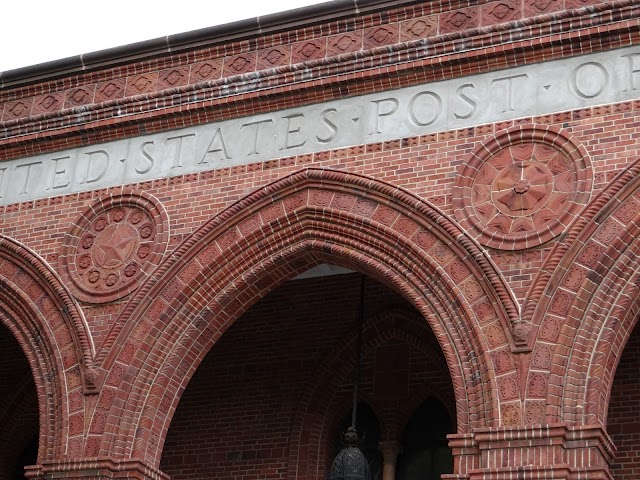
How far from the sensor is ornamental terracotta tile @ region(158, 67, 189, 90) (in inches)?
504

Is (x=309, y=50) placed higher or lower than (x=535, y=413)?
higher

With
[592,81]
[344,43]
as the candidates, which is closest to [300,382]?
[344,43]

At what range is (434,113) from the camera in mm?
11422

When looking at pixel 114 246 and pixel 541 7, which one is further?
pixel 114 246

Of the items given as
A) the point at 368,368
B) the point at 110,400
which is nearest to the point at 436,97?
the point at 368,368

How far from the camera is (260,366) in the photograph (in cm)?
1377

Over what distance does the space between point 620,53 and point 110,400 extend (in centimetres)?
572

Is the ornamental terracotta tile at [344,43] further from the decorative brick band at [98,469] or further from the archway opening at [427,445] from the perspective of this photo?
the decorative brick band at [98,469]

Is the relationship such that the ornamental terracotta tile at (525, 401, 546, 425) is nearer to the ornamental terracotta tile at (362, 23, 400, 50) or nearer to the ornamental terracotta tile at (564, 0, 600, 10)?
the ornamental terracotta tile at (564, 0, 600, 10)

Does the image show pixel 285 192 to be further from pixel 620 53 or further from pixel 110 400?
pixel 620 53

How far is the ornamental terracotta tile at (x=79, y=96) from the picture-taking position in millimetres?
13258

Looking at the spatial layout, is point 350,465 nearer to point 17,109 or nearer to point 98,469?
point 98,469

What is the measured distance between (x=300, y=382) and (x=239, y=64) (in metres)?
3.58

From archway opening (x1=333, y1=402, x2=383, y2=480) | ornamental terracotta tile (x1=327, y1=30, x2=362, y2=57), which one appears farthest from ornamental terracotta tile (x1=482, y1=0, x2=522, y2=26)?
archway opening (x1=333, y1=402, x2=383, y2=480)
